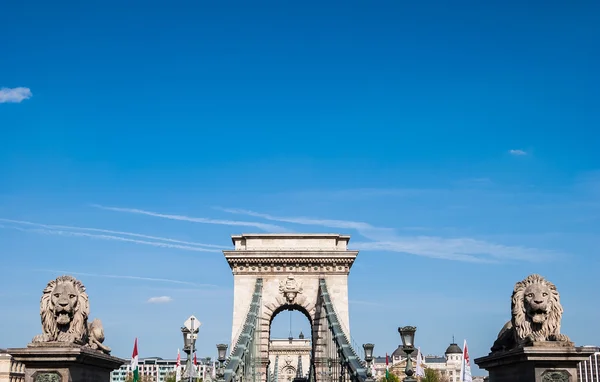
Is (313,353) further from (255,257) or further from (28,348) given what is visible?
(28,348)

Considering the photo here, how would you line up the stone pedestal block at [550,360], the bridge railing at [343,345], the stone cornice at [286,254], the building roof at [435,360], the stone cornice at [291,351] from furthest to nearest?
the building roof at [435,360] < the stone cornice at [291,351] < the stone cornice at [286,254] < the bridge railing at [343,345] < the stone pedestal block at [550,360]

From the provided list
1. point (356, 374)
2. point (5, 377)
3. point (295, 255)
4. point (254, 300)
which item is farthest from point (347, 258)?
point (5, 377)

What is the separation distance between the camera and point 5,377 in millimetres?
60438

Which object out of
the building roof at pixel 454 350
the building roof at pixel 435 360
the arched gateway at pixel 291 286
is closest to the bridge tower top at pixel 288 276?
the arched gateway at pixel 291 286

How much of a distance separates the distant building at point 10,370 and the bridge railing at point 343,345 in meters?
29.5

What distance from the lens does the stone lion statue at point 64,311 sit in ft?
44.8

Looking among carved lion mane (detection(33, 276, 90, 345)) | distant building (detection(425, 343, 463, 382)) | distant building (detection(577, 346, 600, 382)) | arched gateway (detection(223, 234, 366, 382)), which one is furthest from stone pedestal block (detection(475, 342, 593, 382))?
distant building (detection(577, 346, 600, 382))

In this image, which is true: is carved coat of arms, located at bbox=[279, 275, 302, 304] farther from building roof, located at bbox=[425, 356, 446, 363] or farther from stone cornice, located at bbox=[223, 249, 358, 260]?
building roof, located at bbox=[425, 356, 446, 363]

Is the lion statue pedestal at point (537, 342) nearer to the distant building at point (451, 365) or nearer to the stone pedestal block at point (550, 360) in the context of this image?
the stone pedestal block at point (550, 360)

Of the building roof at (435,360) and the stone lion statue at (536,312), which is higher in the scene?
the building roof at (435,360)

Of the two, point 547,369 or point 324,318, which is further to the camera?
point 324,318

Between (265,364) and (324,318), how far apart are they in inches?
189

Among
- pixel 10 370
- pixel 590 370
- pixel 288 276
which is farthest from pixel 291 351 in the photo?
pixel 590 370

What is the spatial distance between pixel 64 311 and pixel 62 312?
0.17ft
